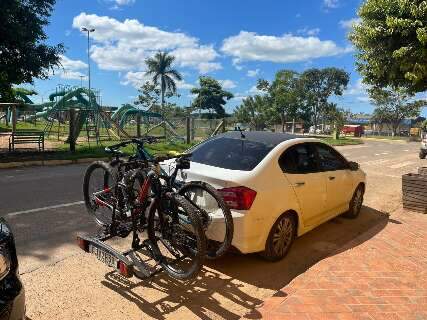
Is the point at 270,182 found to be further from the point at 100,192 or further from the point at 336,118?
the point at 336,118

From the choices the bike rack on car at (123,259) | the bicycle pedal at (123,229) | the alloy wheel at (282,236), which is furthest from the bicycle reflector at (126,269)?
the alloy wheel at (282,236)

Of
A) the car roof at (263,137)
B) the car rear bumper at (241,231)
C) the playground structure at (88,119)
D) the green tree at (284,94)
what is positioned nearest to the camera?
the car rear bumper at (241,231)

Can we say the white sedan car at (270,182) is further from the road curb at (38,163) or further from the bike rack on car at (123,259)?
the road curb at (38,163)

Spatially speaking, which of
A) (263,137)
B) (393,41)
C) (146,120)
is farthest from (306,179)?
(146,120)

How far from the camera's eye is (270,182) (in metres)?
4.80

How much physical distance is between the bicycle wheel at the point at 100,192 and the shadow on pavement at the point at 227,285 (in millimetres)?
948

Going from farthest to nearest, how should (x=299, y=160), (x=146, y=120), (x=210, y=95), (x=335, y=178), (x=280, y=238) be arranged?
1. (x=210, y=95)
2. (x=146, y=120)
3. (x=335, y=178)
4. (x=299, y=160)
5. (x=280, y=238)

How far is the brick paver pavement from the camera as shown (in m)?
3.60

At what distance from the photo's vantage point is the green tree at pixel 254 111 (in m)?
53.1

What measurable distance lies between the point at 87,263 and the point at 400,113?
66.2 m

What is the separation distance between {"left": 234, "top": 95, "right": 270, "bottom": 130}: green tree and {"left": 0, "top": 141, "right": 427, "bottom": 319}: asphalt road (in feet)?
148

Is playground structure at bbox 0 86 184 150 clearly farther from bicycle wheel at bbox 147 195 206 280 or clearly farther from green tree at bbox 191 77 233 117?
green tree at bbox 191 77 233 117

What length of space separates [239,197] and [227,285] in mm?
928

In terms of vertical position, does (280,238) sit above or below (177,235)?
below
